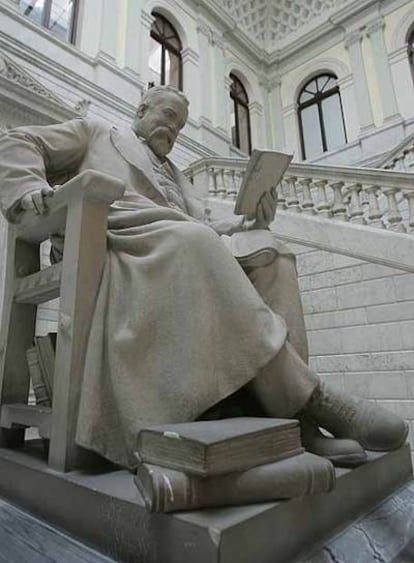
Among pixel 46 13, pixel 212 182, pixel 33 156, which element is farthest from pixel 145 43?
pixel 33 156

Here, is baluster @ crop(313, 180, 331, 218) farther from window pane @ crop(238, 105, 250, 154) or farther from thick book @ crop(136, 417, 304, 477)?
window pane @ crop(238, 105, 250, 154)

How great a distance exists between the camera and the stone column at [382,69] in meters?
6.61

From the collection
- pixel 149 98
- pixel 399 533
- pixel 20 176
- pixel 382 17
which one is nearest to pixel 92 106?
pixel 149 98

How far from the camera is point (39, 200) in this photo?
34.7 inches

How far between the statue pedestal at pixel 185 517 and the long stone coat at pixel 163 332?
4.1 inches

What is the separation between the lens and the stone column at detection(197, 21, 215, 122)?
22.0 ft

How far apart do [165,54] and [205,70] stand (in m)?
0.79

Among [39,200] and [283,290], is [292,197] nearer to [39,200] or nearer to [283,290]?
[283,290]

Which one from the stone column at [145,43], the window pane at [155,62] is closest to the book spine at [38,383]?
the stone column at [145,43]

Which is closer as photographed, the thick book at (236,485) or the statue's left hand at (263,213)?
the thick book at (236,485)

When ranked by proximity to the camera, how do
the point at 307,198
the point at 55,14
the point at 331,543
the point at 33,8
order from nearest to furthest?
the point at 331,543, the point at 307,198, the point at 33,8, the point at 55,14

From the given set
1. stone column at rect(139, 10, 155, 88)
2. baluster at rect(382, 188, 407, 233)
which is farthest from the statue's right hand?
stone column at rect(139, 10, 155, 88)

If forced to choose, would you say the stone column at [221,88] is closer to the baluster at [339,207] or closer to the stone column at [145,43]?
the stone column at [145,43]

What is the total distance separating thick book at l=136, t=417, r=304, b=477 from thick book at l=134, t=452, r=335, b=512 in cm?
1
